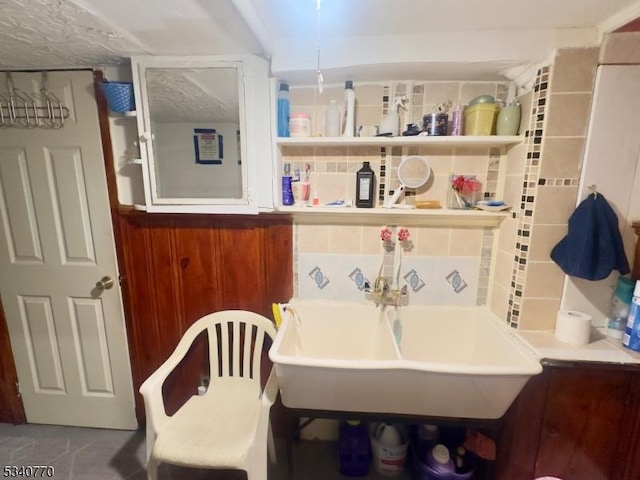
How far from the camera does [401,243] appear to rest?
1496 millimetres

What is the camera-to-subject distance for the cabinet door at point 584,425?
1078 mm

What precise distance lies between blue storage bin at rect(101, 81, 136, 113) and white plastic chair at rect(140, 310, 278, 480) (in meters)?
1.09

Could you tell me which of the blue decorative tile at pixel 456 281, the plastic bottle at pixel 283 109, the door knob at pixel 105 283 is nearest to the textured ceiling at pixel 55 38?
the plastic bottle at pixel 283 109

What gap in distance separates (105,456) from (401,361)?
174 centimetres

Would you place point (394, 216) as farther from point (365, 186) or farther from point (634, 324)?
point (634, 324)

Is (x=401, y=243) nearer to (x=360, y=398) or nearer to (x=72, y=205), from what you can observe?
(x=360, y=398)

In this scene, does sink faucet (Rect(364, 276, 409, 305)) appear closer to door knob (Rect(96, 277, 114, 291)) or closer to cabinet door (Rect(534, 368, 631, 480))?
cabinet door (Rect(534, 368, 631, 480))

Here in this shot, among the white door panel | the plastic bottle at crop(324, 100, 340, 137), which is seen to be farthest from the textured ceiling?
the plastic bottle at crop(324, 100, 340, 137)

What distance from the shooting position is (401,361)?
1013 mm

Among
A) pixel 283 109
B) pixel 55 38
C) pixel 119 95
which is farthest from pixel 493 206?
pixel 55 38

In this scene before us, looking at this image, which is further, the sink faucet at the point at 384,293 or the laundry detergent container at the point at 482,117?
the sink faucet at the point at 384,293

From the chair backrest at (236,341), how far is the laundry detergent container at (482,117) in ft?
4.38

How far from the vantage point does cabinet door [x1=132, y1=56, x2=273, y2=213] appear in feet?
4.36

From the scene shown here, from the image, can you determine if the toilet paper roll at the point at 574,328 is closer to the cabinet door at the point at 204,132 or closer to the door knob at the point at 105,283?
the cabinet door at the point at 204,132
